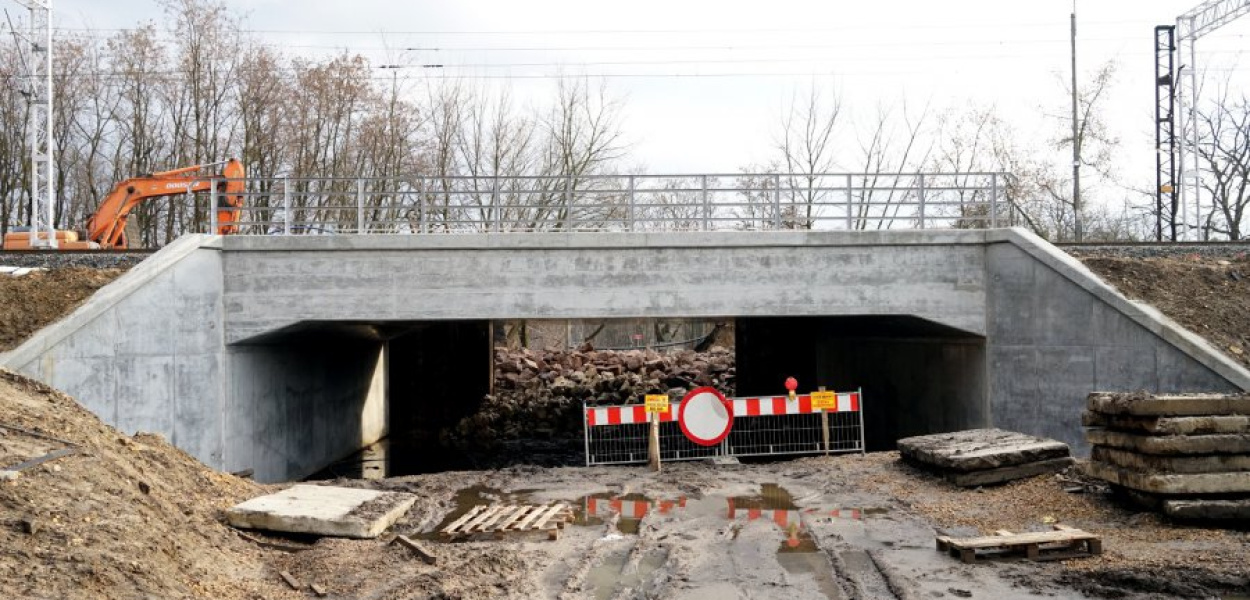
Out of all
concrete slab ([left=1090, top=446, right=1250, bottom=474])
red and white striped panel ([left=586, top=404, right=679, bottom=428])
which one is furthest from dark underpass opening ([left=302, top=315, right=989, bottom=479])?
concrete slab ([left=1090, top=446, right=1250, bottom=474])

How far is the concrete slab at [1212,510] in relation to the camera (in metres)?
7.32

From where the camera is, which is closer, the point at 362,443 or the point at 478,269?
the point at 478,269

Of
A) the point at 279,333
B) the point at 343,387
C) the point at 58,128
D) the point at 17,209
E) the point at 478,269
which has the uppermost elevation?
the point at 58,128

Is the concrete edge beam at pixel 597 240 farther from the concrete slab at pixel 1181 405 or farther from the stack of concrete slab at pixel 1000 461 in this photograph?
the concrete slab at pixel 1181 405

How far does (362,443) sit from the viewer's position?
69.7 ft

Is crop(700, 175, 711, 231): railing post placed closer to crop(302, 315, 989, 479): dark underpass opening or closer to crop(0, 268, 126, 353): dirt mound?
crop(302, 315, 989, 479): dark underpass opening

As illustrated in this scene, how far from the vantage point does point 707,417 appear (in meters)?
11.8

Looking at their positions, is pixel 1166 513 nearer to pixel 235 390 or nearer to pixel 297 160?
pixel 235 390

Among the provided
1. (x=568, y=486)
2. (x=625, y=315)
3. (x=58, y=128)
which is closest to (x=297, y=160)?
(x=58, y=128)

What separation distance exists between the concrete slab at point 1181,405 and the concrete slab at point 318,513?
6.60 m

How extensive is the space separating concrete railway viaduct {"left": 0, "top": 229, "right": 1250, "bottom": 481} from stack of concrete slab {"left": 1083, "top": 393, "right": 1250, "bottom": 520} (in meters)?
4.25

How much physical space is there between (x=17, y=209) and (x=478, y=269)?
22.2 meters

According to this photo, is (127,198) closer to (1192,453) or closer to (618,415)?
(618,415)

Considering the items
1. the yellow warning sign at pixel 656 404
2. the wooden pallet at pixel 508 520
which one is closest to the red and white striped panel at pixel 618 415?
the yellow warning sign at pixel 656 404
